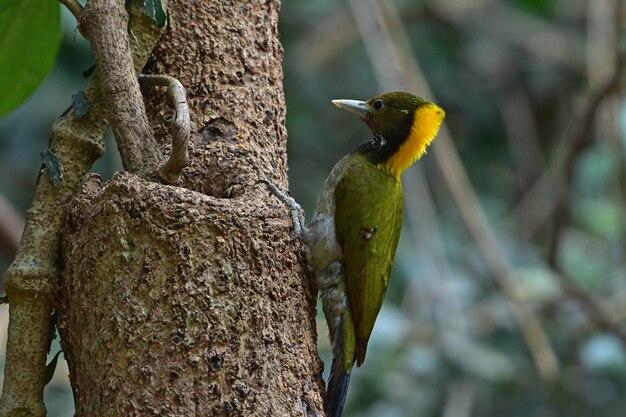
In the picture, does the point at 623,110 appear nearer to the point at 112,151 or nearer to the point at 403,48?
the point at 403,48

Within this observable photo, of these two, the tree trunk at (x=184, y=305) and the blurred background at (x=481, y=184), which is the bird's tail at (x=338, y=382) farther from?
the blurred background at (x=481, y=184)

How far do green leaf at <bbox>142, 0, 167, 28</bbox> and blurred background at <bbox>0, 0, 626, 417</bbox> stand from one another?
3.09ft

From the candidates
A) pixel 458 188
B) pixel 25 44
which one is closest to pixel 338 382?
pixel 25 44

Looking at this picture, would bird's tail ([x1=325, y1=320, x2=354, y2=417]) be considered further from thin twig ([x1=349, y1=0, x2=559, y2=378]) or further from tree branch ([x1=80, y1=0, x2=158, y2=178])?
thin twig ([x1=349, y1=0, x2=559, y2=378])

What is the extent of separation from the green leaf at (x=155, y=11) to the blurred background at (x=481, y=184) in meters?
0.94

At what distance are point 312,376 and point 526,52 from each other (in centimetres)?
560

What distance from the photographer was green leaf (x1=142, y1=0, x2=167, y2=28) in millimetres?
2115

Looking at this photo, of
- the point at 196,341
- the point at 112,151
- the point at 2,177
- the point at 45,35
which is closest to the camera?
the point at 196,341

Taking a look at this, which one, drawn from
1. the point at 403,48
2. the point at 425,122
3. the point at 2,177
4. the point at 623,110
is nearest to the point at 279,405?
the point at 425,122

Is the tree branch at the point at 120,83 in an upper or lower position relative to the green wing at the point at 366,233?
upper

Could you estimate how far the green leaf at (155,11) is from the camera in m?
2.12

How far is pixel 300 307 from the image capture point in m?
1.93

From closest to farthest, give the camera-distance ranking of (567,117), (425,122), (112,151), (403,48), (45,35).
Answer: (45,35) → (425,122) → (403,48) → (112,151) → (567,117)

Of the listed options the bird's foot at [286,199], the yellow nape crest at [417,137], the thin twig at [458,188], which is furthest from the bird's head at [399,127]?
the thin twig at [458,188]
